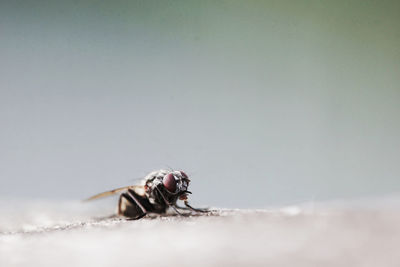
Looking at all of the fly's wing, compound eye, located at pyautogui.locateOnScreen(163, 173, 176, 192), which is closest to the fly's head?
compound eye, located at pyautogui.locateOnScreen(163, 173, 176, 192)

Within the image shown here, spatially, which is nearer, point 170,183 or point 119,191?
point 170,183

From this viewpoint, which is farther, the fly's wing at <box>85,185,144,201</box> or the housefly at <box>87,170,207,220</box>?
the fly's wing at <box>85,185,144,201</box>

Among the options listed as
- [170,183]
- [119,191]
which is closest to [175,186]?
[170,183]

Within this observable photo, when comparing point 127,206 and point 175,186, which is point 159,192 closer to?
point 175,186

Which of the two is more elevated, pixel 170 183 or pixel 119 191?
pixel 119 191

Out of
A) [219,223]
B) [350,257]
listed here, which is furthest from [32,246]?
[350,257]

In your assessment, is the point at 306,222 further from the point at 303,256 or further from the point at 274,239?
the point at 303,256

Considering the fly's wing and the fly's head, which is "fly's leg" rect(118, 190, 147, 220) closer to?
the fly's wing

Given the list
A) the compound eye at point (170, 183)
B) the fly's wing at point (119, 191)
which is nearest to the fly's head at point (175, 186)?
the compound eye at point (170, 183)
